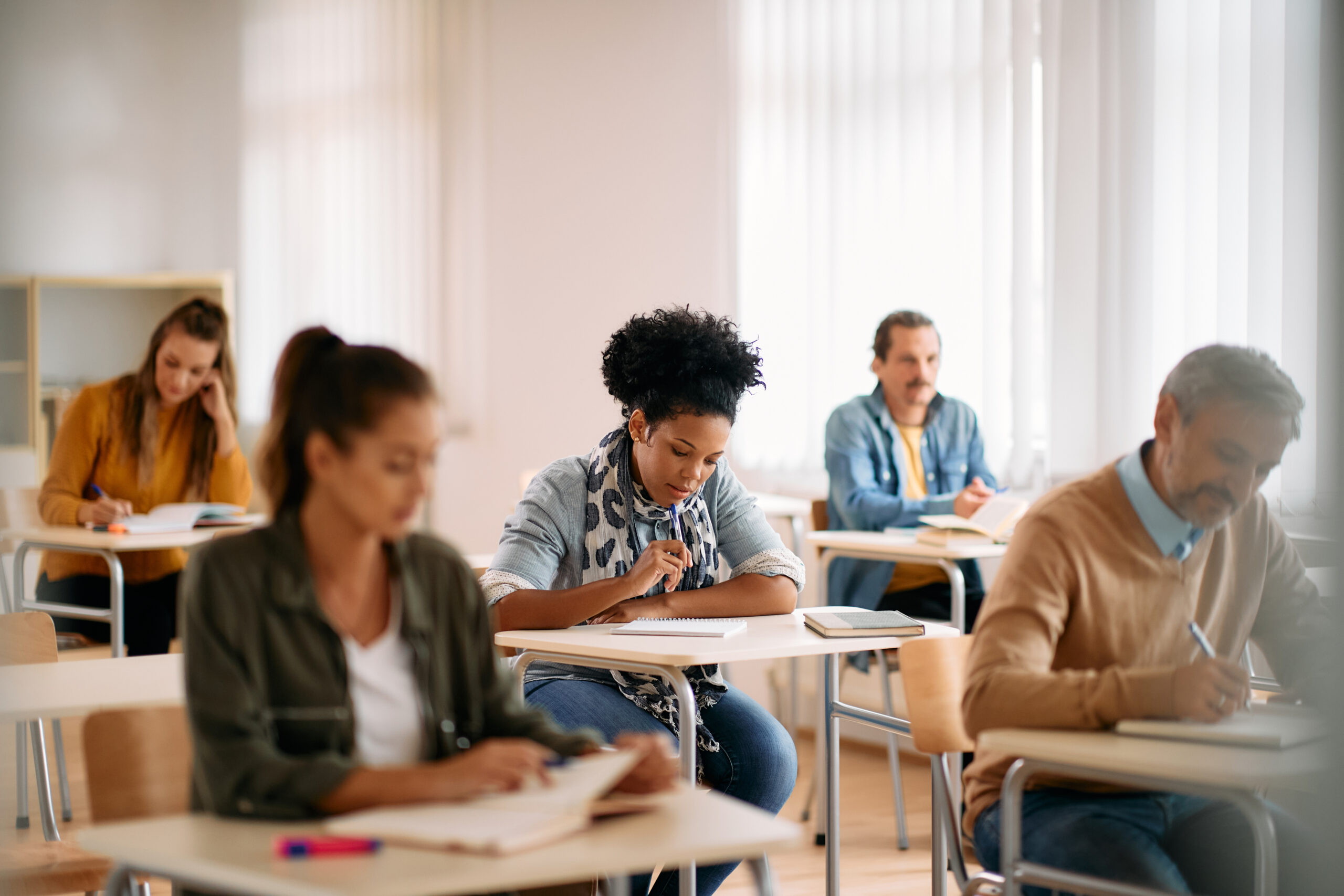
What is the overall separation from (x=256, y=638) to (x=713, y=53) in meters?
3.82

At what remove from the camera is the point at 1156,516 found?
5.53 feet

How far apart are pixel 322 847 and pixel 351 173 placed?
4.87 m

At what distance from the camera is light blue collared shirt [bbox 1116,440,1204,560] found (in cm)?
168

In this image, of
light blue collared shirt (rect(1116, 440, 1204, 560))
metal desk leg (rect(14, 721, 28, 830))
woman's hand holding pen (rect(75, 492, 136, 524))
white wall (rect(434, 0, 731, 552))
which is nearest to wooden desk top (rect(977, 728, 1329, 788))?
light blue collared shirt (rect(1116, 440, 1204, 560))

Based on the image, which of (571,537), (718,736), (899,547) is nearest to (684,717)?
(718,736)

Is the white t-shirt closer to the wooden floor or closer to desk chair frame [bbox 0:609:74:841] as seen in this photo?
desk chair frame [bbox 0:609:74:841]

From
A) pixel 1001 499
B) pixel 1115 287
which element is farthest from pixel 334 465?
pixel 1115 287

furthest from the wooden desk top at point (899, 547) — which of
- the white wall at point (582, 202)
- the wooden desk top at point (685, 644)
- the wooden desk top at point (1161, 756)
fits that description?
the wooden desk top at point (1161, 756)

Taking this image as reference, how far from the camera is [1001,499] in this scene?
11.3ft

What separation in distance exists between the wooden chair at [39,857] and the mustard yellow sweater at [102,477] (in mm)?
1115

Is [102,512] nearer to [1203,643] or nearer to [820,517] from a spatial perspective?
[820,517]

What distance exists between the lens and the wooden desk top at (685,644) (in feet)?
6.32

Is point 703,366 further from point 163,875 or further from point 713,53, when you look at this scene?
point 713,53

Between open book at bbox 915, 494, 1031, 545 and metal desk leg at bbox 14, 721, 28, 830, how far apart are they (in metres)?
2.16
